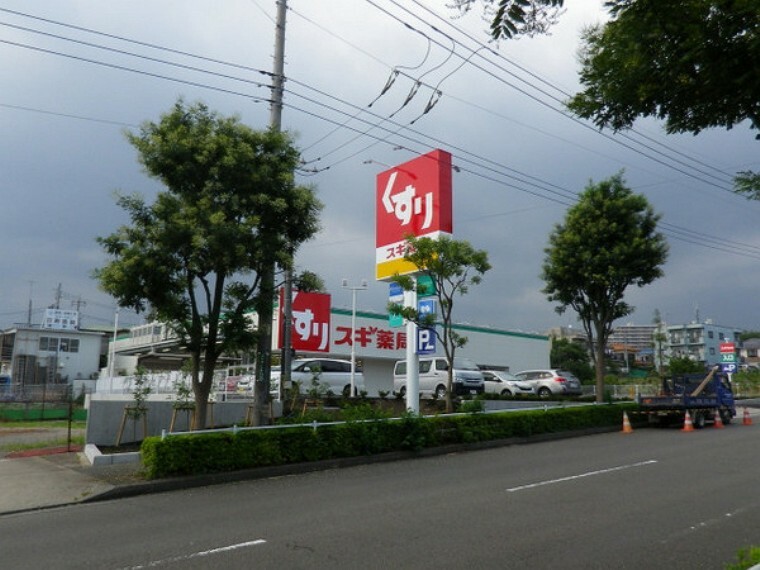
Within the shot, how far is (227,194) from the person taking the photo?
13.6 m

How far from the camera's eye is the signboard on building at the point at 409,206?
17922mm

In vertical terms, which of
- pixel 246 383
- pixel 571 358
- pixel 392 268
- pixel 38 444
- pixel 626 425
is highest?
pixel 571 358

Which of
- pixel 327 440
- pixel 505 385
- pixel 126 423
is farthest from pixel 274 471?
pixel 505 385

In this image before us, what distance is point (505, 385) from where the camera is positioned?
110 ft

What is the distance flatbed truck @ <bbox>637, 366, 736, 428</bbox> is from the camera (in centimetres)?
2067

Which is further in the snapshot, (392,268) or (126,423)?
(392,268)

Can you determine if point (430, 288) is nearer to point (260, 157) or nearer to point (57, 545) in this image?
point (260, 157)

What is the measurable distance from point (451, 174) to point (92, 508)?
488 inches

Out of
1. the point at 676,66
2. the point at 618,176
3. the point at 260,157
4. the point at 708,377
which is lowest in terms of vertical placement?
the point at 708,377

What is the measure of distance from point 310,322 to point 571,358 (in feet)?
228

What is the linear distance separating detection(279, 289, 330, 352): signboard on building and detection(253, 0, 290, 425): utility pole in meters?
13.0

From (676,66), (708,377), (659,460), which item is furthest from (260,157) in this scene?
(708,377)

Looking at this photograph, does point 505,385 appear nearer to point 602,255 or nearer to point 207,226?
point 602,255

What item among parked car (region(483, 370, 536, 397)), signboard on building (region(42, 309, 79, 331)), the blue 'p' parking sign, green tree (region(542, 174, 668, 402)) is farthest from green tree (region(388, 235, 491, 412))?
signboard on building (region(42, 309, 79, 331))
